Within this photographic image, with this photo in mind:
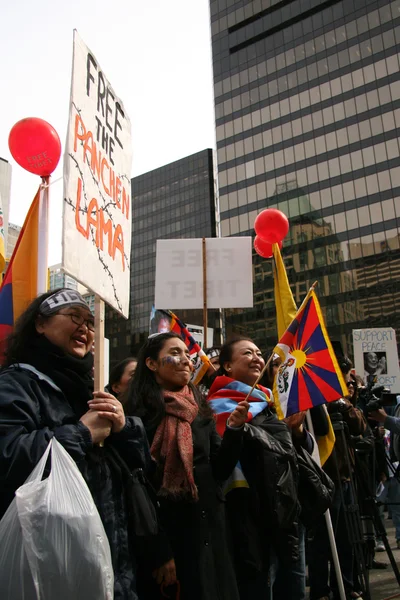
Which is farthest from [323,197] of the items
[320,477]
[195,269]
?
[320,477]

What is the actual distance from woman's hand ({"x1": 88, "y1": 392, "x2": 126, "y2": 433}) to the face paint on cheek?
2.68ft

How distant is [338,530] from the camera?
429cm

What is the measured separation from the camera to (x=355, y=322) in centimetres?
4553

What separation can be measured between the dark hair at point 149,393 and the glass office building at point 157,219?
67.3 m

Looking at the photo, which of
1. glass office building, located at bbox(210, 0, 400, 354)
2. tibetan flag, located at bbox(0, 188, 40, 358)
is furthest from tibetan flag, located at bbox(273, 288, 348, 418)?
glass office building, located at bbox(210, 0, 400, 354)

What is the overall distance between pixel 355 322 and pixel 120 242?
4464 cm

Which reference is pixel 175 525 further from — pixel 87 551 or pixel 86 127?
pixel 86 127

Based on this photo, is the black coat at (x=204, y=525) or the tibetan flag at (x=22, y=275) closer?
the black coat at (x=204, y=525)

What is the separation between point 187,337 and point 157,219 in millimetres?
71996

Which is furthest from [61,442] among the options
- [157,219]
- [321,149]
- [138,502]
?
[157,219]

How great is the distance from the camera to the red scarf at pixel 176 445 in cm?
232

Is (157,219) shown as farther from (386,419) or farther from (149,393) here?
(149,393)

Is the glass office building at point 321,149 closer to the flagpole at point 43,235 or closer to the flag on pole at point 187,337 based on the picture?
the flag on pole at point 187,337

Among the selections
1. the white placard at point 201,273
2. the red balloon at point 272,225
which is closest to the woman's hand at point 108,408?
the white placard at point 201,273
